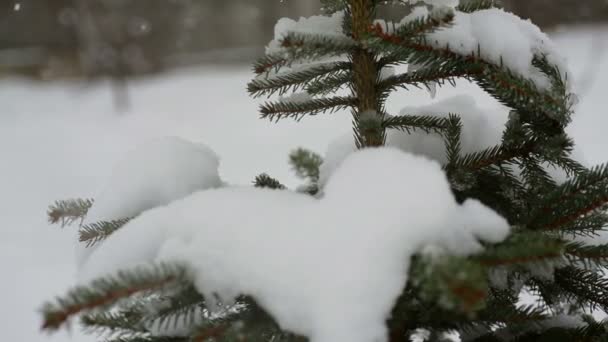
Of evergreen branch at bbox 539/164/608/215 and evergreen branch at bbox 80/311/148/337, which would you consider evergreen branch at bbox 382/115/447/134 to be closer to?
evergreen branch at bbox 539/164/608/215

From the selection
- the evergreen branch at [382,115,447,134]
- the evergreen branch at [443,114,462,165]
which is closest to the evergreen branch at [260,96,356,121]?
the evergreen branch at [382,115,447,134]

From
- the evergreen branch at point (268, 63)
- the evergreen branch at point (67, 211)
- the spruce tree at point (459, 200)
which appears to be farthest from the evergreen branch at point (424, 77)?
the evergreen branch at point (67, 211)

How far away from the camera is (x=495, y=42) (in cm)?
94

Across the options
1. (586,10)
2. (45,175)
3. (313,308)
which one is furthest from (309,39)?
(586,10)

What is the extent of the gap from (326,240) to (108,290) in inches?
12.5

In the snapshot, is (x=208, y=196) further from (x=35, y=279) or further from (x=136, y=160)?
(x=35, y=279)

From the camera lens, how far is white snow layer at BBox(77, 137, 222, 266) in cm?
99

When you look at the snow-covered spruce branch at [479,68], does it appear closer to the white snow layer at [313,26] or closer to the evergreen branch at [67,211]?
the white snow layer at [313,26]

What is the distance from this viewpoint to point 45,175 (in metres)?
7.43

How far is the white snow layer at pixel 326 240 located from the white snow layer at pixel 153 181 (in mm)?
157

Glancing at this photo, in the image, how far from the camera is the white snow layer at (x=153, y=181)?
99 centimetres

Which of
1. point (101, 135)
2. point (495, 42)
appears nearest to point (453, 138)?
point (495, 42)

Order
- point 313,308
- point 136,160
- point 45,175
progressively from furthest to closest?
point 45,175
point 136,160
point 313,308

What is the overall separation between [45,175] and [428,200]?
7.90m
